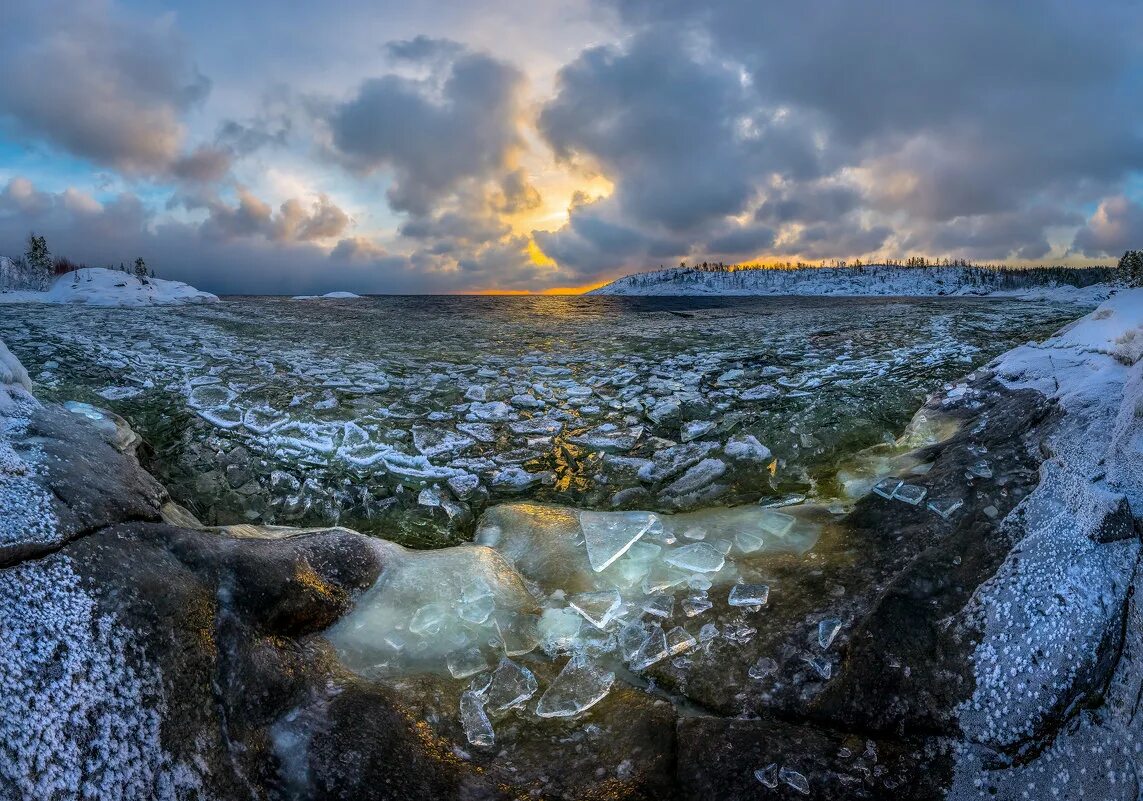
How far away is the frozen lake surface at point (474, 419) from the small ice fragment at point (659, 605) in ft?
3.71

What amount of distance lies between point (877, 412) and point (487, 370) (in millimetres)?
4667

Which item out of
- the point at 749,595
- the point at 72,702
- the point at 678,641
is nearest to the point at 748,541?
the point at 749,595

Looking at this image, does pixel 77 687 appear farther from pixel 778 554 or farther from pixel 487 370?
pixel 487 370

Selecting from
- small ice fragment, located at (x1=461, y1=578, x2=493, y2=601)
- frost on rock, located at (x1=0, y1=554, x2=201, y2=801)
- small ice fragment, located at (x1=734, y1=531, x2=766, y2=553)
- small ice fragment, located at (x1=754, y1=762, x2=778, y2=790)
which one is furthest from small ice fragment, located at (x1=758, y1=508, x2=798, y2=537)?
frost on rock, located at (x1=0, y1=554, x2=201, y2=801)

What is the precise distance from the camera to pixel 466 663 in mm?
1948

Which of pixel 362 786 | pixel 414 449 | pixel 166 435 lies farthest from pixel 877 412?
pixel 166 435

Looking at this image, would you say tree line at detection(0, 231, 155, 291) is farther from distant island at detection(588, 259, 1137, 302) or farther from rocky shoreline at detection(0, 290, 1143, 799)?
distant island at detection(588, 259, 1137, 302)

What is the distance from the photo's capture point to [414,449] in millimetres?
4133

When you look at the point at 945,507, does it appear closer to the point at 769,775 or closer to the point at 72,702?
the point at 769,775

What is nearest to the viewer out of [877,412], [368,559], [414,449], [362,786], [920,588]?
[362,786]

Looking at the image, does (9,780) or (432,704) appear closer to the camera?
(9,780)

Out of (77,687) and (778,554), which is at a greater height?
(77,687)

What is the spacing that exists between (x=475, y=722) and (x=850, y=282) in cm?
8833

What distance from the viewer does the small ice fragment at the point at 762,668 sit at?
1792 mm
